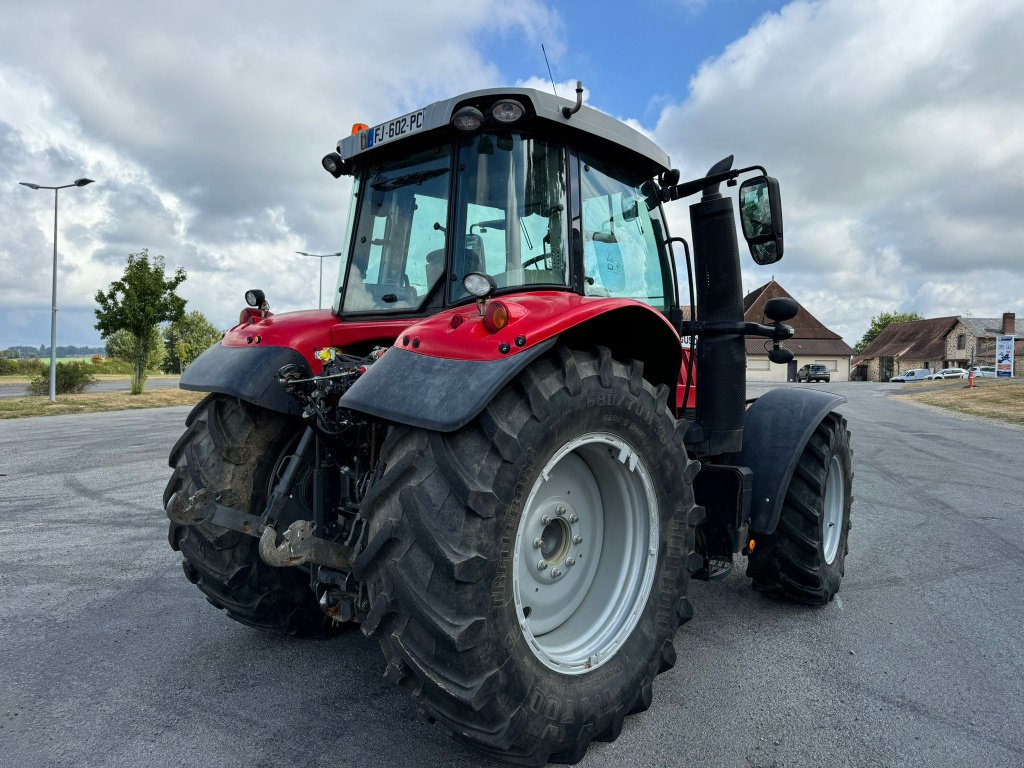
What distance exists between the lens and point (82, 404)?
20.7m

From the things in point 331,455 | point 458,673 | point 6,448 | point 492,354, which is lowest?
point 6,448

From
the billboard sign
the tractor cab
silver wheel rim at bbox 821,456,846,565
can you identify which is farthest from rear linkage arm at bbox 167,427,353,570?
the billboard sign

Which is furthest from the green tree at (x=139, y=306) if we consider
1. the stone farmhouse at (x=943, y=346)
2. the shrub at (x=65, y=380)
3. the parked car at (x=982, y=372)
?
the stone farmhouse at (x=943, y=346)

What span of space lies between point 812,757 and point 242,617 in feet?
8.08

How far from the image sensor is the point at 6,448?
10.8 metres

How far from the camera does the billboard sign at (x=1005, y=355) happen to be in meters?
37.8

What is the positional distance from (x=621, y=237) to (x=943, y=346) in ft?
255

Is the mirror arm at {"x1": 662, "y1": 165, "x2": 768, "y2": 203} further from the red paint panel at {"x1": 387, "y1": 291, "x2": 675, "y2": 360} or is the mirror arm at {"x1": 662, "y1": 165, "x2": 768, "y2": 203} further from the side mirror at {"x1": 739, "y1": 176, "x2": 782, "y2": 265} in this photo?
the red paint panel at {"x1": 387, "y1": 291, "x2": 675, "y2": 360}

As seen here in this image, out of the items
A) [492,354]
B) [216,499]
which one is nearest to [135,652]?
[216,499]

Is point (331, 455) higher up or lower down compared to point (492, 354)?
lower down

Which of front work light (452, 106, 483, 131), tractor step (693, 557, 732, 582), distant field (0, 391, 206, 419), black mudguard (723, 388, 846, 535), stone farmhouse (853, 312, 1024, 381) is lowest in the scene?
distant field (0, 391, 206, 419)

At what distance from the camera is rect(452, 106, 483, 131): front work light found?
104 inches

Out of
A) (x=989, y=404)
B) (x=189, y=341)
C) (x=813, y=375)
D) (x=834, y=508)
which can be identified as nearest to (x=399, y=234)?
(x=834, y=508)

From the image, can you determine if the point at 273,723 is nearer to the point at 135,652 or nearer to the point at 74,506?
the point at 135,652
